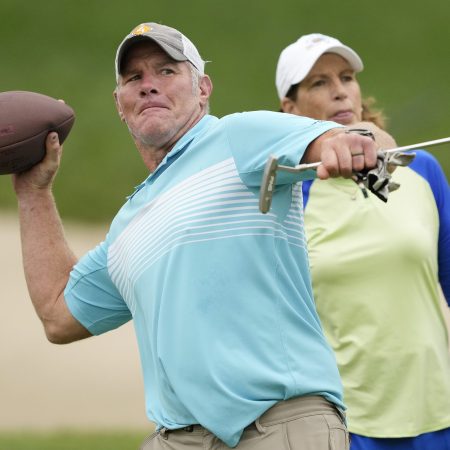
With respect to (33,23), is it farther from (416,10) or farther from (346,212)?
(346,212)

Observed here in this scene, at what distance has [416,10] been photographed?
24.1 meters

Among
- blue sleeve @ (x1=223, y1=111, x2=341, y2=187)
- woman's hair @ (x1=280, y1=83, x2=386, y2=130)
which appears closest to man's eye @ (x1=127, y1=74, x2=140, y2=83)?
blue sleeve @ (x1=223, y1=111, x2=341, y2=187)

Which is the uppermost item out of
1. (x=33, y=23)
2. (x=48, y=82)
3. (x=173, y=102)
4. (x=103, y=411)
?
(x=33, y=23)

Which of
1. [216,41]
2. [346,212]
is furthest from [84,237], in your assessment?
[346,212]

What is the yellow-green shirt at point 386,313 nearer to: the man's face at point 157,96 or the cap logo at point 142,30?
the man's face at point 157,96

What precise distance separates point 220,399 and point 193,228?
52cm

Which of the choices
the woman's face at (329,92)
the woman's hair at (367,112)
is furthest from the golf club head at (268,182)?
the woman's hair at (367,112)

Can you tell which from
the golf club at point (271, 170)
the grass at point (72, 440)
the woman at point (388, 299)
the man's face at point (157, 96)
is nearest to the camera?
the golf club at point (271, 170)

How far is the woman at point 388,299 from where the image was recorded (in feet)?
16.6

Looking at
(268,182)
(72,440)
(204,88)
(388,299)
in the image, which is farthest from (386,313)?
(72,440)

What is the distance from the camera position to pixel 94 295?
476 centimetres

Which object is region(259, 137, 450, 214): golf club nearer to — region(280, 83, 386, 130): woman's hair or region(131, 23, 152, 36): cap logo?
region(131, 23, 152, 36): cap logo

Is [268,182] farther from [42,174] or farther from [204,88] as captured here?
[42,174]

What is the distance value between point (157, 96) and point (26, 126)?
2.20ft
